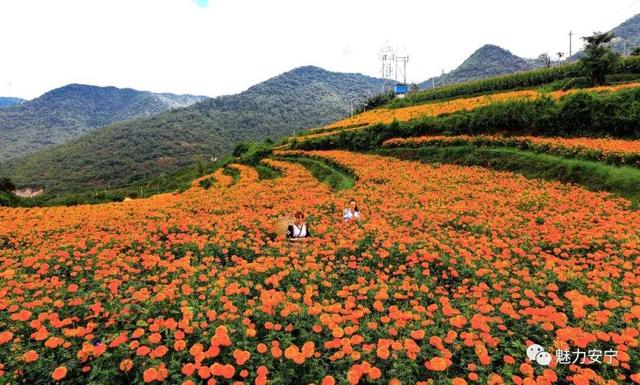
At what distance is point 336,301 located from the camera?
624 centimetres

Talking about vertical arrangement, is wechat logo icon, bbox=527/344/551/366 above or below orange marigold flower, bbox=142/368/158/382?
below

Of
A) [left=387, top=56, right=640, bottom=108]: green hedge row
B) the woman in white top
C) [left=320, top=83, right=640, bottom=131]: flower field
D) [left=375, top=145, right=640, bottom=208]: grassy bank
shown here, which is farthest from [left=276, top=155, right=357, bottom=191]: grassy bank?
[left=387, top=56, right=640, bottom=108]: green hedge row

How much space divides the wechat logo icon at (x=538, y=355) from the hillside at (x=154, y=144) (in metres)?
115

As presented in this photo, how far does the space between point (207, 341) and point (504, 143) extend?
69.1 feet

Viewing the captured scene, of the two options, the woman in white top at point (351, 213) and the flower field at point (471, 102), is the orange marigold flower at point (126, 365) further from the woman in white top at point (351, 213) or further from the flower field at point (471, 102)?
the flower field at point (471, 102)

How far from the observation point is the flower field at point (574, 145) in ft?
50.1

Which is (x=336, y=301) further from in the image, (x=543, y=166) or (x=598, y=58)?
(x=598, y=58)

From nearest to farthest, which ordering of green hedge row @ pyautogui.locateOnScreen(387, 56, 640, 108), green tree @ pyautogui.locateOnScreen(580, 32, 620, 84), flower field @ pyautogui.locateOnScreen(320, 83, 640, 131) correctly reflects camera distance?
flower field @ pyautogui.locateOnScreen(320, 83, 640, 131) → green tree @ pyautogui.locateOnScreen(580, 32, 620, 84) → green hedge row @ pyautogui.locateOnScreen(387, 56, 640, 108)

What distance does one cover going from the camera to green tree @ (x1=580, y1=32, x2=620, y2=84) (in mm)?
34000

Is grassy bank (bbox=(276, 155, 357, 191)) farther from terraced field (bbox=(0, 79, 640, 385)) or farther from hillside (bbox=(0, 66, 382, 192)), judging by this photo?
hillside (bbox=(0, 66, 382, 192))

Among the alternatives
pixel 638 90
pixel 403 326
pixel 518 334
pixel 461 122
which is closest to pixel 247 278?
pixel 403 326

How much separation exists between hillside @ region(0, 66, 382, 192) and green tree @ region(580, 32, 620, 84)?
3952 inches

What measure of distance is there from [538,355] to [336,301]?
8.92 ft

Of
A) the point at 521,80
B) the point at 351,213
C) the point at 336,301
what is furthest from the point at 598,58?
the point at 336,301
